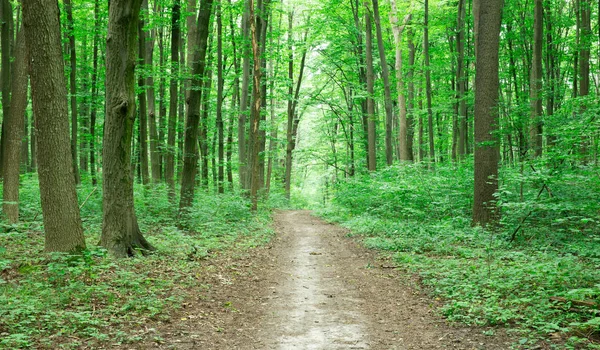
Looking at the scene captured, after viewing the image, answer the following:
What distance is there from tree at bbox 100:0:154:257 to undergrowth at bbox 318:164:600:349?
6042mm

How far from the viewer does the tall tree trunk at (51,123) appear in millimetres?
6284

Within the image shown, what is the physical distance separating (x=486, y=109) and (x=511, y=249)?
3.95 m

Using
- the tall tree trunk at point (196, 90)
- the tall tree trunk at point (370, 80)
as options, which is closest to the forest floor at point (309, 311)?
the tall tree trunk at point (196, 90)

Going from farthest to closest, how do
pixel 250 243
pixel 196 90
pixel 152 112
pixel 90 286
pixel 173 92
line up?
pixel 152 112 < pixel 173 92 < pixel 196 90 < pixel 250 243 < pixel 90 286

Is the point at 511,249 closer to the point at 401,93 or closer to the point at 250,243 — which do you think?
the point at 250,243

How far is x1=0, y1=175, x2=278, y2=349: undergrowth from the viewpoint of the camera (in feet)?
14.7

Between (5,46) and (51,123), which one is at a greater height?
(5,46)

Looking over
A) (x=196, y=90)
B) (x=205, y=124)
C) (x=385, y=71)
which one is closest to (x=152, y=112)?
(x=196, y=90)

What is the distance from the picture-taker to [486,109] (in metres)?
11.0

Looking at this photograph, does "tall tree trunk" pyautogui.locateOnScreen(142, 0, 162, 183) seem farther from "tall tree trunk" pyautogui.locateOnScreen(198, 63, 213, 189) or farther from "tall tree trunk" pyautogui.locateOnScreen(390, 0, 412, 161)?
"tall tree trunk" pyautogui.locateOnScreen(390, 0, 412, 161)

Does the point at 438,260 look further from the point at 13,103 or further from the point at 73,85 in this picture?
the point at 73,85

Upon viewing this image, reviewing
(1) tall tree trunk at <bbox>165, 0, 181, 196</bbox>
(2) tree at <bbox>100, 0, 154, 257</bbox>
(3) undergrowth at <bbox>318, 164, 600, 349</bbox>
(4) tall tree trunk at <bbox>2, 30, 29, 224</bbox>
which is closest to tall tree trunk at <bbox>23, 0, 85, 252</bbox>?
(2) tree at <bbox>100, 0, 154, 257</bbox>

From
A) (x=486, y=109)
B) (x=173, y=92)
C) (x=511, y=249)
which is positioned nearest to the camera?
(x=511, y=249)

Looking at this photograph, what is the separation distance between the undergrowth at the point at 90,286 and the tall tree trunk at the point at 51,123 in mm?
500
